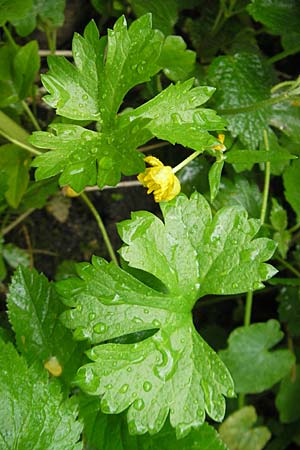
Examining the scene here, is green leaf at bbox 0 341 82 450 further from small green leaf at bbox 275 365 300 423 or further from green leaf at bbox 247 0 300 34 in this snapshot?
green leaf at bbox 247 0 300 34

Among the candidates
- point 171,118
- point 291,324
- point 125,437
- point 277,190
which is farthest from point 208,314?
point 171,118

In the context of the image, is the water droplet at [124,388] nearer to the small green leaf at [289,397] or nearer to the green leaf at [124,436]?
the green leaf at [124,436]

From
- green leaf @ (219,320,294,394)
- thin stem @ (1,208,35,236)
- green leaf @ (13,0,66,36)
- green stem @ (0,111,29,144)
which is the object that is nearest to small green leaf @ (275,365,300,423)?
green leaf @ (219,320,294,394)

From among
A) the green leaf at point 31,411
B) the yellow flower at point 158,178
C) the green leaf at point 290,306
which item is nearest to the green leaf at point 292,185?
the green leaf at point 290,306

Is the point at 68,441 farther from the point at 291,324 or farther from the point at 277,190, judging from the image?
the point at 277,190

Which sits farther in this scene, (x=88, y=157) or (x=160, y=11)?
(x=160, y=11)

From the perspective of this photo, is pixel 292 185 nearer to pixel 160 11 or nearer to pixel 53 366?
pixel 160 11

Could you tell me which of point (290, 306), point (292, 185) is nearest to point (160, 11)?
point (292, 185)
